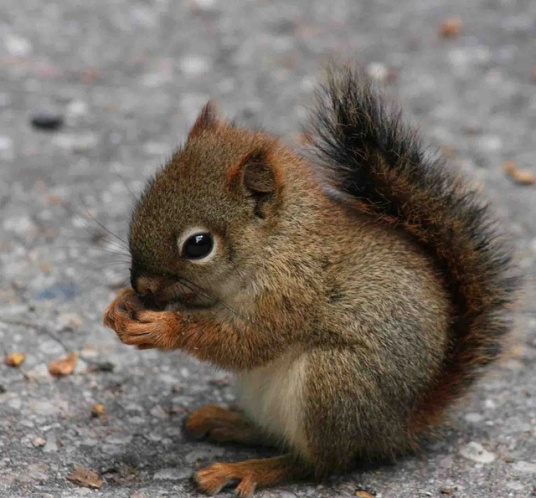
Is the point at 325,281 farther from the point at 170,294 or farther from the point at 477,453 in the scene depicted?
the point at 477,453

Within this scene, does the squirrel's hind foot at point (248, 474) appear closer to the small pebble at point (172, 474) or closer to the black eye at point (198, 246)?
the small pebble at point (172, 474)

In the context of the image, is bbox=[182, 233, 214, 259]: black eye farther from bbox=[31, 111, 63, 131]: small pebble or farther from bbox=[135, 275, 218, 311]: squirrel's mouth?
bbox=[31, 111, 63, 131]: small pebble

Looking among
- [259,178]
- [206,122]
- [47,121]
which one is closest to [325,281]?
[259,178]

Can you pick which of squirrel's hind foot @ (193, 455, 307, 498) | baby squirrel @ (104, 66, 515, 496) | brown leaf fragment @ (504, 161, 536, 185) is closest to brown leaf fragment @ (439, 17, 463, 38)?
brown leaf fragment @ (504, 161, 536, 185)

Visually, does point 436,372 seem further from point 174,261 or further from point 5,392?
point 5,392

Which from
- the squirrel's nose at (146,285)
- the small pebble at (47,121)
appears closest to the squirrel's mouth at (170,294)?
the squirrel's nose at (146,285)
